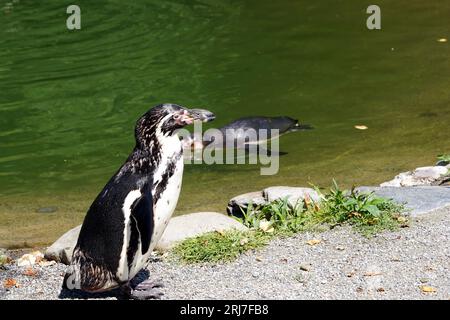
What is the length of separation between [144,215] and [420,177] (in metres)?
4.01

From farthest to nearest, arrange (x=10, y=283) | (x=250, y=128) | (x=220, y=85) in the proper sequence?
(x=220, y=85) → (x=250, y=128) → (x=10, y=283)

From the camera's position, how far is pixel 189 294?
5906 millimetres

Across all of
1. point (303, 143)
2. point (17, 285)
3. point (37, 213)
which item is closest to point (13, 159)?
point (37, 213)

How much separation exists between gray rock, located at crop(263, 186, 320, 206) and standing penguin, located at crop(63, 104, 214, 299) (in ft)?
5.97

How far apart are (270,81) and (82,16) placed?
574 cm

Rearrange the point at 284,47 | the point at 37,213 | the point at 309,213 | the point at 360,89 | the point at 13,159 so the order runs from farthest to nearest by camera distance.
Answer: the point at 284,47
the point at 360,89
the point at 13,159
the point at 37,213
the point at 309,213

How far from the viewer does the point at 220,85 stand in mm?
13219

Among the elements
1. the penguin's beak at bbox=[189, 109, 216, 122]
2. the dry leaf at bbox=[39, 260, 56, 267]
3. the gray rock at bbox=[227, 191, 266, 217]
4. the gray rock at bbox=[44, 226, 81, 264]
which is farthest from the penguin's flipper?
the gray rock at bbox=[227, 191, 266, 217]

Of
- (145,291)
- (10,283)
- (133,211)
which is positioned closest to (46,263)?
(10,283)

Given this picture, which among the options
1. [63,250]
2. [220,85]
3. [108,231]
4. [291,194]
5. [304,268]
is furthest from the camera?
[220,85]

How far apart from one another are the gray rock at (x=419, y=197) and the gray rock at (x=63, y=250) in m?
2.47

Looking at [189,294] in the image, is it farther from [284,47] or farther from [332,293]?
[284,47]

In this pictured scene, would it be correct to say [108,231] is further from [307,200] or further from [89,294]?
[307,200]

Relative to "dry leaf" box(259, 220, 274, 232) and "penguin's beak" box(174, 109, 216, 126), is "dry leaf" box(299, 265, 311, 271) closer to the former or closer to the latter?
"dry leaf" box(259, 220, 274, 232)
